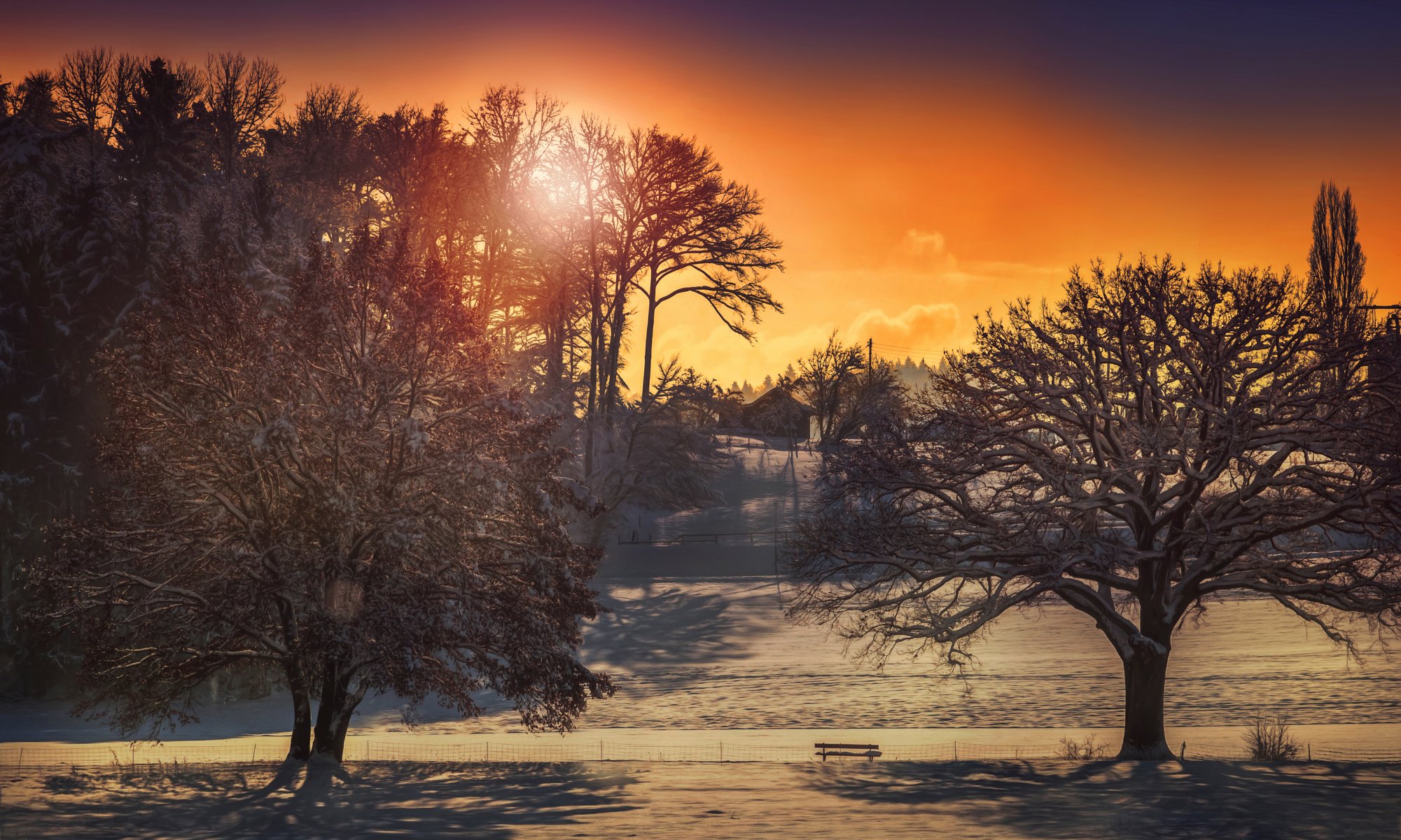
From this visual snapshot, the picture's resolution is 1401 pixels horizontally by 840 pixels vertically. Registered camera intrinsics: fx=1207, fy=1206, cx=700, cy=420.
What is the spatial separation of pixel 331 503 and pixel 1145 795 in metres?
11.8

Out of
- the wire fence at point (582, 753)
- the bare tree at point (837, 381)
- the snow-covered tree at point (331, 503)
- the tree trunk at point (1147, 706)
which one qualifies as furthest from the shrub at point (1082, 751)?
the bare tree at point (837, 381)

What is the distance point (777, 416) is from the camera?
92.2 m

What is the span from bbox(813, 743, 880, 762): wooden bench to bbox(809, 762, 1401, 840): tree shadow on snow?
763mm

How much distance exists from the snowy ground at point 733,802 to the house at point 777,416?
69475 millimetres

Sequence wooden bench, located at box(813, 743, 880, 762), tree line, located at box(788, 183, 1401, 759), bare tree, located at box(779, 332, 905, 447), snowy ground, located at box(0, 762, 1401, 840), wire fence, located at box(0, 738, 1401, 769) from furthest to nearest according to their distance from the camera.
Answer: bare tree, located at box(779, 332, 905, 447) → wooden bench, located at box(813, 743, 880, 762) → wire fence, located at box(0, 738, 1401, 769) → tree line, located at box(788, 183, 1401, 759) → snowy ground, located at box(0, 762, 1401, 840)

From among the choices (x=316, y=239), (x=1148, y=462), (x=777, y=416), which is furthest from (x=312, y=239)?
(x=777, y=416)

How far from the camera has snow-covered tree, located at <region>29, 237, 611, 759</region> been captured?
17.3m

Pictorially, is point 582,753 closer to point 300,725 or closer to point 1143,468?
point 300,725

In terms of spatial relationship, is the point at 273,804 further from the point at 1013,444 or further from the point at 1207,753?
the point at 1207,753

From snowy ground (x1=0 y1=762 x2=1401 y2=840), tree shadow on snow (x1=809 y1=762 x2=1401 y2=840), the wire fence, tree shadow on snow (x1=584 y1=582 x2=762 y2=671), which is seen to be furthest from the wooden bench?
tree shadow on snow (x1=584 y1=582 x2=762 y2=671)

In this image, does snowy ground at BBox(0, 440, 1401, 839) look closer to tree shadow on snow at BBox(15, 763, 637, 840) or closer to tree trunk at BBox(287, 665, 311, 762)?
tree shadow on snow at BBox(15, 763, 637, 840)

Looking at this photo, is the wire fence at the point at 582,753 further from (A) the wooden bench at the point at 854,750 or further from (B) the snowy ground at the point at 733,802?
(B) the snowy ground at the point at 733,802

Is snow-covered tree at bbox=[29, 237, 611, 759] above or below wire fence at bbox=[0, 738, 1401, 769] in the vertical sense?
above

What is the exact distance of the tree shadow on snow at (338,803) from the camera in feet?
48.3
